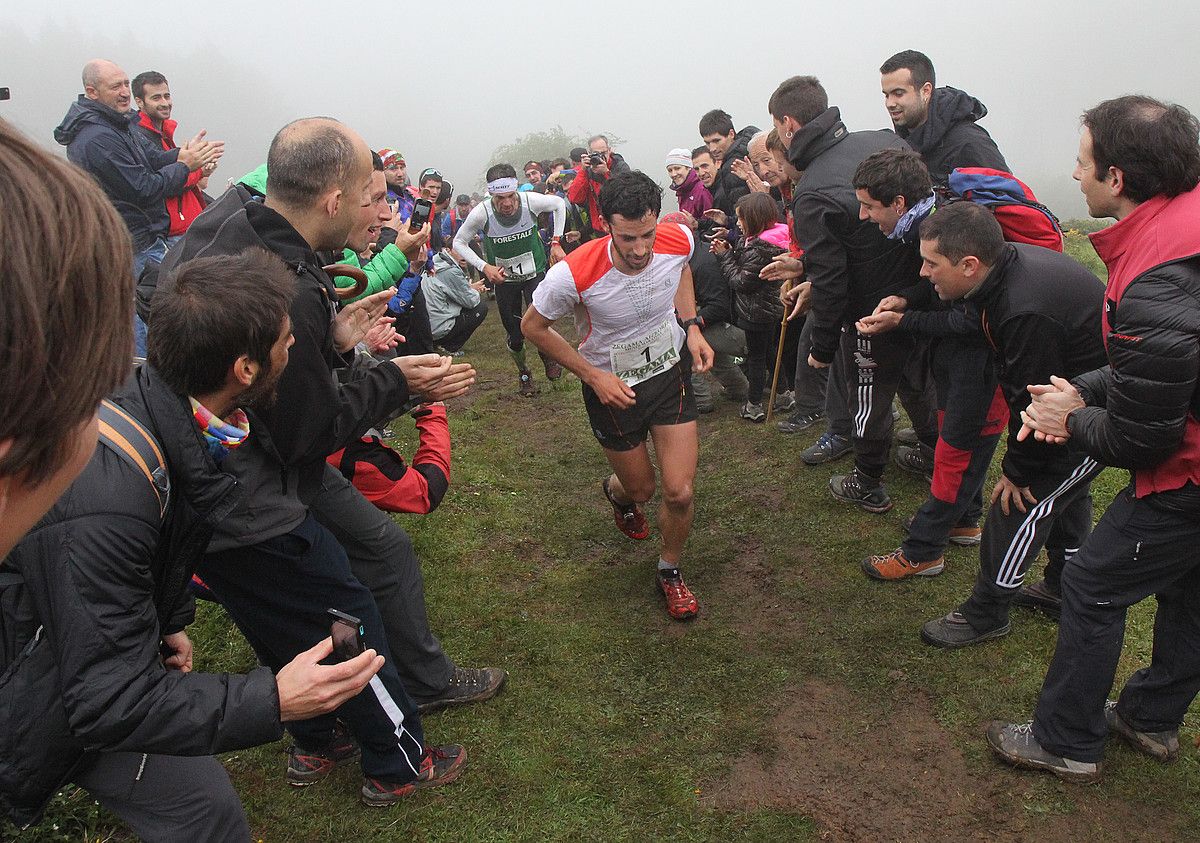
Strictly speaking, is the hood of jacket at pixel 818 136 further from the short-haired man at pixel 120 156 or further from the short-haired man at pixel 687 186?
the short-haired man at pixel 120 156

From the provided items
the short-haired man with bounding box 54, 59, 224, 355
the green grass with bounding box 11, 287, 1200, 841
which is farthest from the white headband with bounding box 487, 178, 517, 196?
the green grass with bounding box 11, 287, 1200, 841

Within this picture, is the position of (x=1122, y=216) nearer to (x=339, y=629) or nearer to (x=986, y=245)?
(x=986, y=245)

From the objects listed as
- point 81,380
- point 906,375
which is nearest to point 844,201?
point 906,375

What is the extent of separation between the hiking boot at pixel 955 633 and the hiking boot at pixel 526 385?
16.7 ft

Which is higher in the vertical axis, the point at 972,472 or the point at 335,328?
the point at 335,328

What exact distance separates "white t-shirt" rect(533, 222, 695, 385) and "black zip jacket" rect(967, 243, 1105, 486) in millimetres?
1553

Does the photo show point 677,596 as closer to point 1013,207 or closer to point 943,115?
point 1013,207

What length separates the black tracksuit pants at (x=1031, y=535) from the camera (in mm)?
3350

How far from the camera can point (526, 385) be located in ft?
27.1

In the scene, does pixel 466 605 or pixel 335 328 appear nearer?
pixel 335 328

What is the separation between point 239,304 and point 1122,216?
108 inches

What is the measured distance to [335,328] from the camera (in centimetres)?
280

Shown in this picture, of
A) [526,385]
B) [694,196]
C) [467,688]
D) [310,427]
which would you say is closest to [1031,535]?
[467,688]

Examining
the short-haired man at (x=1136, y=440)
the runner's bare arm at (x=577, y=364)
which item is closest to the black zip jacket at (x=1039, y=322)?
the short-haired man at (x=1136, y=440)
